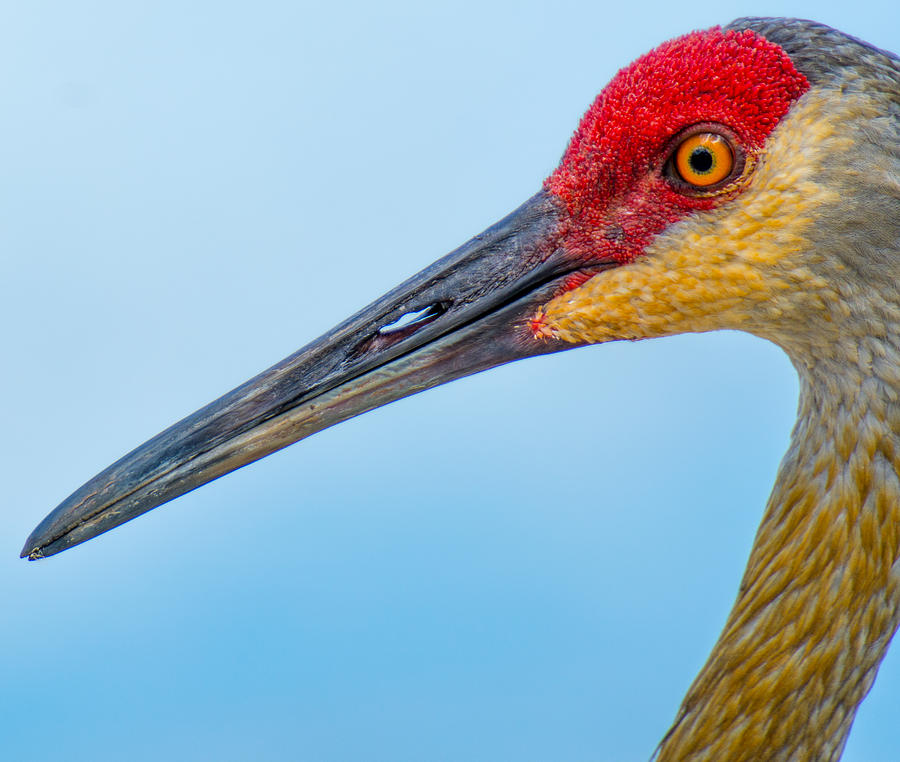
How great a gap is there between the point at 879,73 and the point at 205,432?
3.72ft

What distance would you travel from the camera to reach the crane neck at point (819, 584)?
132 cm

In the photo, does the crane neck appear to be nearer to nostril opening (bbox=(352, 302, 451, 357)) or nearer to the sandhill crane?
the sandhill crane

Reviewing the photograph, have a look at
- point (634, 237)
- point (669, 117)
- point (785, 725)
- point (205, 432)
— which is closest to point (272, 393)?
point (205, 432)

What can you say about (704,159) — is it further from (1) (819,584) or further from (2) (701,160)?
(1) (819,584)

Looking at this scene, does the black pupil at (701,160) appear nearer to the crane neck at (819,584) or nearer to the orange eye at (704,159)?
the orange eye at (704,159)

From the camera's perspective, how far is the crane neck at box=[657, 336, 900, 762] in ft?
4.32

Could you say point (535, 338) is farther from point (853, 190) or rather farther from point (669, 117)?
point (853, 190)

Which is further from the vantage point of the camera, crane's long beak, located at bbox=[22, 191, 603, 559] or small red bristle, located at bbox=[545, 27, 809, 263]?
crane's long beak, located at bbox=[22, 191, 603, 559]

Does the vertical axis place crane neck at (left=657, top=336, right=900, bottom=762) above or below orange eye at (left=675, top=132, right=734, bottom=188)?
below

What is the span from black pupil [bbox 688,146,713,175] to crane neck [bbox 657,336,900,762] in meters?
0.32

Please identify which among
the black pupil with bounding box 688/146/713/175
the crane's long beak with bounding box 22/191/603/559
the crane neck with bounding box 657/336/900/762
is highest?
the black pupil with bounding box 688/146/713/175

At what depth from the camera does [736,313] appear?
1.34 m

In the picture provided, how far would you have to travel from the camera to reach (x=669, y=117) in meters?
1.29

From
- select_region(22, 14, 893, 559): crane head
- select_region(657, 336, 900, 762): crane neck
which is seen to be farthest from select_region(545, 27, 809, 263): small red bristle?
select_region(657, 336, 900, 762): crane neck
